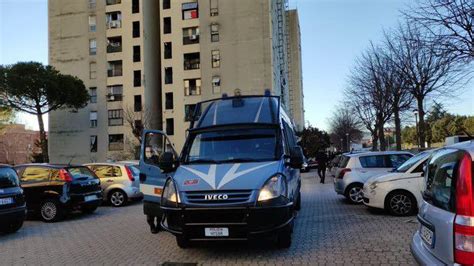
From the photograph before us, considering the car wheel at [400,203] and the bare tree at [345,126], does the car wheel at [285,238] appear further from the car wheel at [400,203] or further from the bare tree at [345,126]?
the bare tree at [345,126]

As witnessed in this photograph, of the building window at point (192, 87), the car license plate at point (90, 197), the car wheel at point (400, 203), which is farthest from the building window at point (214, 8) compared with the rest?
the car wheel at point (400, 203)

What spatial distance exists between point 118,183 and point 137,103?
38.8 meters

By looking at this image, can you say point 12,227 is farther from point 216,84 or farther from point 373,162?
point 216,84

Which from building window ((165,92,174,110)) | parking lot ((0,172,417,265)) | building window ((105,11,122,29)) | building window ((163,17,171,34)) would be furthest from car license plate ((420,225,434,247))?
building window ((105,11,122,29))

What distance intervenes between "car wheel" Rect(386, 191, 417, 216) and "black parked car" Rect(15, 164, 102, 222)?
26.4 ft

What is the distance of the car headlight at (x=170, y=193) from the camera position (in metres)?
6.99

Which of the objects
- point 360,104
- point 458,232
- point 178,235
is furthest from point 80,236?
point 360,104

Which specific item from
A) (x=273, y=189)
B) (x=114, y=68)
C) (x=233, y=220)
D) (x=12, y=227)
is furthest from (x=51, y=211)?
(x=114, y=68)

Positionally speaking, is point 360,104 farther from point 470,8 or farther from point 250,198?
point 250,198

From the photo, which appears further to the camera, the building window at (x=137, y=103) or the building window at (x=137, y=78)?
the building window at (x=137, y=78)

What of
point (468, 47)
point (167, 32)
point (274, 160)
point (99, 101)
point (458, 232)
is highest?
point (167, 32)

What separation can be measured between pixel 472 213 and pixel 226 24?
51.2 metres

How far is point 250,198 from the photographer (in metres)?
6.69

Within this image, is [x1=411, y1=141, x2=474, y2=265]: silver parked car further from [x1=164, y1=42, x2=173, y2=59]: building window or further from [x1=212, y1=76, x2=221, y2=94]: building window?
[x1=164, y1=42, x2=173, y2=59]: building window
